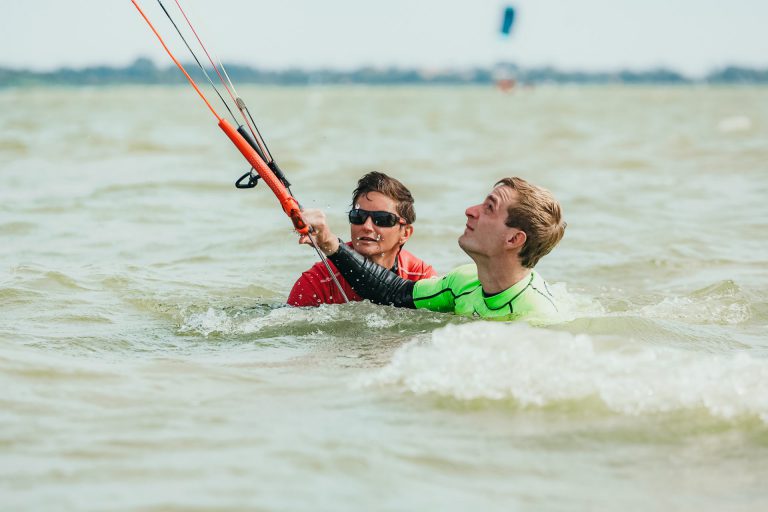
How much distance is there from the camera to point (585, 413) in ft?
14.8

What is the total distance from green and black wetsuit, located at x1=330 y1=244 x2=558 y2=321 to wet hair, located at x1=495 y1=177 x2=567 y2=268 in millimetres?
211

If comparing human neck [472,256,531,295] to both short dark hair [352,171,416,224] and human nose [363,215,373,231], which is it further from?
human nose [363,215,373,231]

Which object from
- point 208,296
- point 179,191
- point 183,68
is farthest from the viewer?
point 179,191

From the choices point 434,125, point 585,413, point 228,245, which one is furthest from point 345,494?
point 434,125

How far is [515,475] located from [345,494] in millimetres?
662

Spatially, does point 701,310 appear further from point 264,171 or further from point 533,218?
point 264,171

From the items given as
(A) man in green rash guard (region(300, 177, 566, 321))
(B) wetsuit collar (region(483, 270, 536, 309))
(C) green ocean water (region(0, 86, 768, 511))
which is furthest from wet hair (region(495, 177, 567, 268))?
(C) green ocean water (region(0, 86, 768, 511))

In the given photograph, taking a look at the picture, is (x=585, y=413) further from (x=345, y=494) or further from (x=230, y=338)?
(x=230, y=338)

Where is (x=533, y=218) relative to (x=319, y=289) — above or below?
above

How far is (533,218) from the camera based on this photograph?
562 cm

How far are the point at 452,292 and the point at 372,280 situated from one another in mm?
474

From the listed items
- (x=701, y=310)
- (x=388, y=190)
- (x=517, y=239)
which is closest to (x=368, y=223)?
(x=388, y=190)

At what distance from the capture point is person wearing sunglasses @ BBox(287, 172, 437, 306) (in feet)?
20.6

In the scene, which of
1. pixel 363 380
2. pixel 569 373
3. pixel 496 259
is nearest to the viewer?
pixel 569 373
